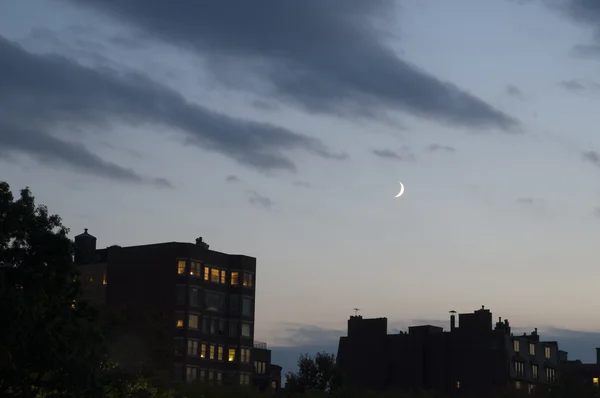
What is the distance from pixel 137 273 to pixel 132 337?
4268 centimetres

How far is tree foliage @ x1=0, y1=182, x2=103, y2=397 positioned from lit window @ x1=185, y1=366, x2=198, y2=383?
323 ft

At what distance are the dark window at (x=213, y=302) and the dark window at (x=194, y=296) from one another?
2.02 meters

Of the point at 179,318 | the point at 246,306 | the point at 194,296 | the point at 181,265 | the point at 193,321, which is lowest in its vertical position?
the point at 193,321

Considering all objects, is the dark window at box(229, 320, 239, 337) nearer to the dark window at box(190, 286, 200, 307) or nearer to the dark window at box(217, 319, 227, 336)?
the dark window at box(217, 319, 227, 336)

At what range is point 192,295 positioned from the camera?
513 ft

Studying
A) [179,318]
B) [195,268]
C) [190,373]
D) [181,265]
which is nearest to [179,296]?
[179,318]

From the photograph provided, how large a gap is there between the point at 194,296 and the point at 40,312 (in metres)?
106

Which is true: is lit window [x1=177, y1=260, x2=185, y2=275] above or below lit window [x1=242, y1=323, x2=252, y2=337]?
above

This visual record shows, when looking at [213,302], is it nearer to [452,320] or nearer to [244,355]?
[244,355]

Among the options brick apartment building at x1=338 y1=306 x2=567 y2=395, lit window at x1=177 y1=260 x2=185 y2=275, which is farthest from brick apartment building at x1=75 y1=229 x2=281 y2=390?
brick apartment building at x1=338 y1=306 x2=567 y2=395

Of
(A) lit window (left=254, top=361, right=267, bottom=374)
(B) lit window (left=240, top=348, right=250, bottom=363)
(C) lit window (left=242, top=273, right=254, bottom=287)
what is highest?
(C) lit window (left=242, top=273, right=254, bottom=287)

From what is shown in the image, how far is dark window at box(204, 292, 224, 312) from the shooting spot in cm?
15926

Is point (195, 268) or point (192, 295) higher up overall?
point (195, 268)

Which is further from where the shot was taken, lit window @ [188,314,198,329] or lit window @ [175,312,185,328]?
lit window @ [188,314,198,329]
